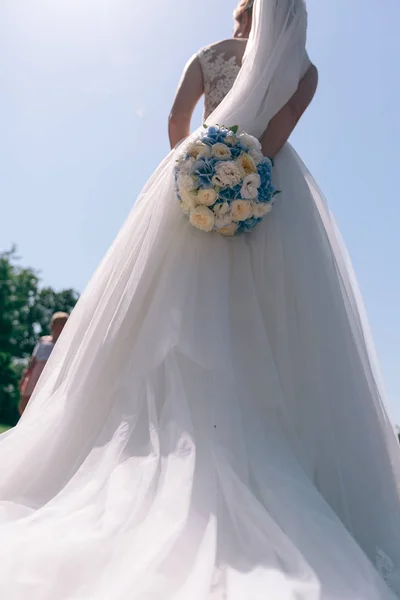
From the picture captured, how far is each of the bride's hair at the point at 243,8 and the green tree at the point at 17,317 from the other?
31958 mm

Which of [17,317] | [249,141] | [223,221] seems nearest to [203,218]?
[223,221]

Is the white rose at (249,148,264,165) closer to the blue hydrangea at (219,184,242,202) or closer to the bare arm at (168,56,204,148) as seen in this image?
the blue hydrangea at (219,184,242,202)

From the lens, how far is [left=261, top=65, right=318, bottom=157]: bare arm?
2.92 meters

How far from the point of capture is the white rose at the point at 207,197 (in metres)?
2.60

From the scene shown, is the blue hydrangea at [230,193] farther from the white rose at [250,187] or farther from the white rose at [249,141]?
the white rose at [249,141]

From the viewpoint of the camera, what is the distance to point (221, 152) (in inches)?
104

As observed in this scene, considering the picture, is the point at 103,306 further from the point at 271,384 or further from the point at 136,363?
the point at 271,384

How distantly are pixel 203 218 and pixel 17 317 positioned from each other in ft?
128

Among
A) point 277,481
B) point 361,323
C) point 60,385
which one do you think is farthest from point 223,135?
point 277,481

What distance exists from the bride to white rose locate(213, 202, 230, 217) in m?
0.15

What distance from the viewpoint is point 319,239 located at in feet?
9.08

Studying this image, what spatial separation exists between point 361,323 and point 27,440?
1677mm

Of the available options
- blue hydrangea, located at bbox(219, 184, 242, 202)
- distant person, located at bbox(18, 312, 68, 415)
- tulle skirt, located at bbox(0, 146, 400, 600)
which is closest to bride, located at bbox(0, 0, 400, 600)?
tulle skirt, located at bbox(0, 146, 400, 600)

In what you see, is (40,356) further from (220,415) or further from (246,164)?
(220,415)
